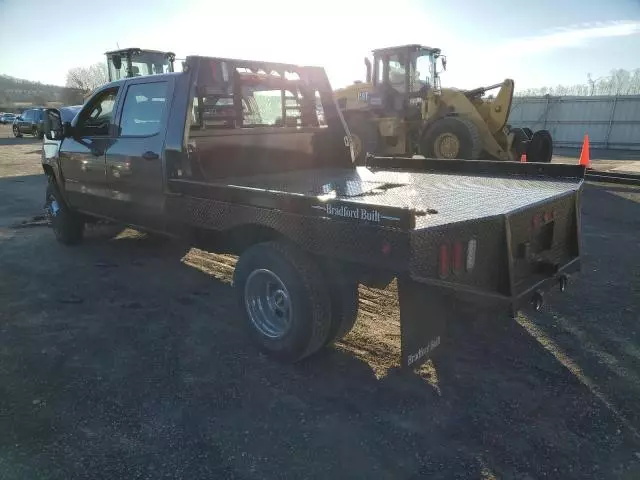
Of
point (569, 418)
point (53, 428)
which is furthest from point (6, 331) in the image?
point (569, 418)

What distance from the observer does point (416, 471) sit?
2.39 meters

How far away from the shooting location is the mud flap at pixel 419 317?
2738mm

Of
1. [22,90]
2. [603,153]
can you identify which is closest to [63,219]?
[603,153]

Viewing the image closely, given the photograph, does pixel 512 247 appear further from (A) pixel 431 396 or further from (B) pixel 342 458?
(B) pixel 342 458

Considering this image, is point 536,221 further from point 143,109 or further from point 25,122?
point 25,122

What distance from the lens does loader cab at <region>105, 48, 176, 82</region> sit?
58.7 ft

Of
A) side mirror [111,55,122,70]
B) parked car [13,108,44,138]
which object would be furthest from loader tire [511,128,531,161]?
parked car [13,108,44,138]

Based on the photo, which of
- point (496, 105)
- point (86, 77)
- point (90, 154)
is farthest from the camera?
point (86, 77)

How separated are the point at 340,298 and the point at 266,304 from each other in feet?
2.17

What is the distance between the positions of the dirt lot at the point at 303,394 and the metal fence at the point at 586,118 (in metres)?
20.6

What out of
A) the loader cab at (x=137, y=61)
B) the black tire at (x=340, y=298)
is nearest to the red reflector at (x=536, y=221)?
the black tire at (x=340, y=298)

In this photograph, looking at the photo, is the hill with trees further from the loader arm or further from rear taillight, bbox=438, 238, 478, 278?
rear taillight, bbox=438, 238, 478, 278

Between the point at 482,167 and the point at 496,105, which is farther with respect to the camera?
the point at 496,105

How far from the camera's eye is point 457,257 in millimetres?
2578
